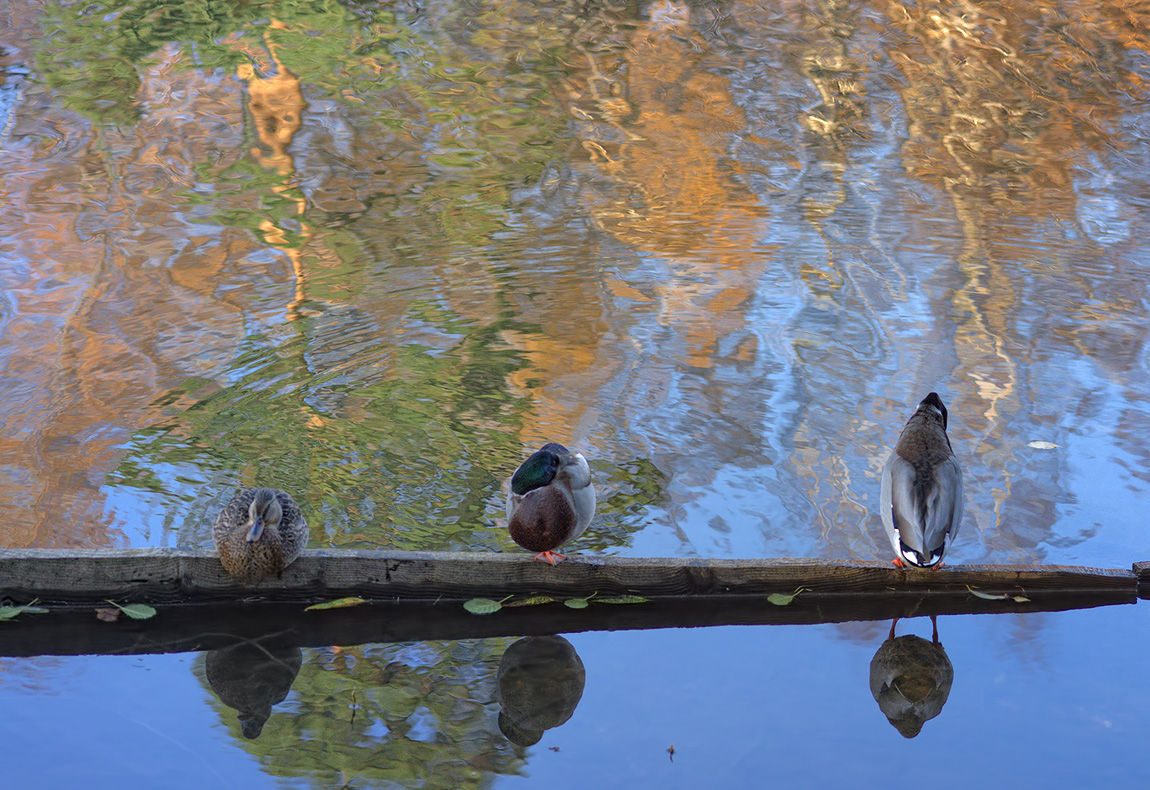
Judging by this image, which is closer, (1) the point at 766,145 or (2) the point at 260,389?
(2) the point at 260,389

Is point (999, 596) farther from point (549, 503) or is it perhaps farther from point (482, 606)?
point (482, 606)

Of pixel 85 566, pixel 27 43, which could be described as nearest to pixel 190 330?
pixel 85 566

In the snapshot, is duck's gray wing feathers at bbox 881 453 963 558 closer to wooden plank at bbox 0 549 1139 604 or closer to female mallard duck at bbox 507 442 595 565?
wooden plank at bbox 0 549 1139 604

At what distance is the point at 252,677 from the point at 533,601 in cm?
96

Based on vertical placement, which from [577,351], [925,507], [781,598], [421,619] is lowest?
[577,351]

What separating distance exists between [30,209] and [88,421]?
3.54 metres

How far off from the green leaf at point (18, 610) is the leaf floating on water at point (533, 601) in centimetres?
155

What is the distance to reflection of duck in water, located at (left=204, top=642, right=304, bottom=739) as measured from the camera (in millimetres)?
3391

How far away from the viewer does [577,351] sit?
19.8 ft

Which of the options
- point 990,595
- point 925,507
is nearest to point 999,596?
→ point 990,595

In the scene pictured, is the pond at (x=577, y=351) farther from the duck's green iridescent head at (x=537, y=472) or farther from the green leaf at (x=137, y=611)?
the duck's green iridescent head at (x=537, y=472)

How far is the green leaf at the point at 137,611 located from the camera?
3688mm

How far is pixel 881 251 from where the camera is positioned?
7480 mm

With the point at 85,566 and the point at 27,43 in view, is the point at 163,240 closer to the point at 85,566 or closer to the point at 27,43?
the point at 85,566
